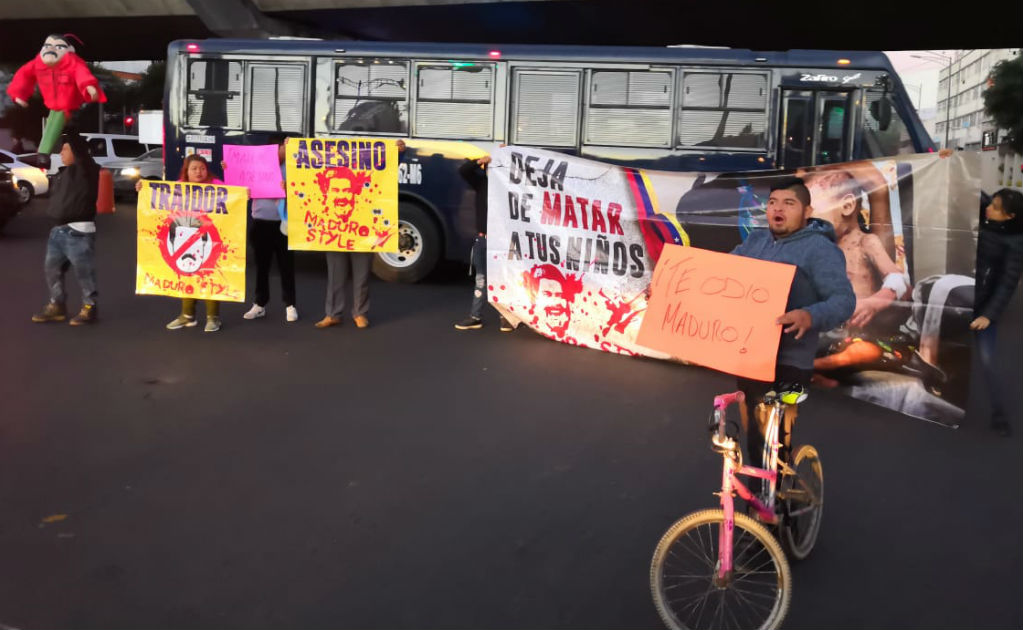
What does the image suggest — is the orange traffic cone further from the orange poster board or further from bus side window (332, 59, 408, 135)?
the orange poster board

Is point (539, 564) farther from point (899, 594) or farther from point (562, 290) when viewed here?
point (562, 290)

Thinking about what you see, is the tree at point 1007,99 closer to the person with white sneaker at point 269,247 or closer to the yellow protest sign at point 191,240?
the person with white sneaker at point 269,247

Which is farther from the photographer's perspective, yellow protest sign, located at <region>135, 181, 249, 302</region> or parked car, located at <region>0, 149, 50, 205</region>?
parked car, located at <region>0, 149, 50, 205</region>

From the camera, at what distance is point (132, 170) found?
27.3m

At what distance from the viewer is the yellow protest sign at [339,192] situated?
33.2 ft

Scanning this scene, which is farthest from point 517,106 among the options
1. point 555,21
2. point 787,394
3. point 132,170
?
point 555,21

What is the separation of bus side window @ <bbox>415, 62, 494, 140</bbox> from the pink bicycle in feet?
30.0

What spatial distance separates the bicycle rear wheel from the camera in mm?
4500

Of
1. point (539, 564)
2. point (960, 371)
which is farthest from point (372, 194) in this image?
point (539, 564)

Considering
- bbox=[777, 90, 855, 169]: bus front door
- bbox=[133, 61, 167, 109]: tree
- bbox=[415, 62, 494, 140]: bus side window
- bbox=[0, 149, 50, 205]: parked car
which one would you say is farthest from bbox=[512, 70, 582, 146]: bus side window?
bbox=[133, 61, 167, 109]: tree

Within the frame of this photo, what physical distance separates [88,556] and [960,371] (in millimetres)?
5545

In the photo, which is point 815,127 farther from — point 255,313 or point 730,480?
point 730,480

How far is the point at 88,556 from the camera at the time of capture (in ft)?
14.8

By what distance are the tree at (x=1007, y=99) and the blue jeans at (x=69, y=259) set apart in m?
62.6
